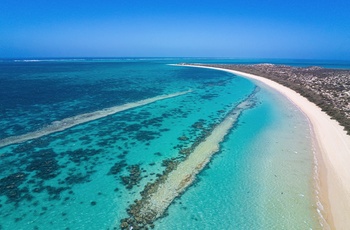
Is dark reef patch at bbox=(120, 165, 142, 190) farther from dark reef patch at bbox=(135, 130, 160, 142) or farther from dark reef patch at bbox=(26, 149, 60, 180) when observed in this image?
dark reef patch at bbox=(135, 130, 160, 142)

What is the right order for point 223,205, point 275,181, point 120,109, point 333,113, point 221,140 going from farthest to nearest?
point 120,109, point 333,113, point 221,140, point 275,181, point 223,205

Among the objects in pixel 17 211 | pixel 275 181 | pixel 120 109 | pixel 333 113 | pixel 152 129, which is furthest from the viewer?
pixel 120 109

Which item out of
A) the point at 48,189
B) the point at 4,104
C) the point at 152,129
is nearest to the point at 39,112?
the point at 4,104

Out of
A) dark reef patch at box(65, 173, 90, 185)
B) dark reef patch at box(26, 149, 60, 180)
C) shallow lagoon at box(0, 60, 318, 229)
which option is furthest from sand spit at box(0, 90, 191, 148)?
dark reef patch at box(65, 173, 90, 185)

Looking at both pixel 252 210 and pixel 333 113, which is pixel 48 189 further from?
pixel 333 113

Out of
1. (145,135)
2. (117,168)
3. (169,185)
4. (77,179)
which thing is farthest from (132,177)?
(145,135)

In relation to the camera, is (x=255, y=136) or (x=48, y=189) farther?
(x=255, y=136)
